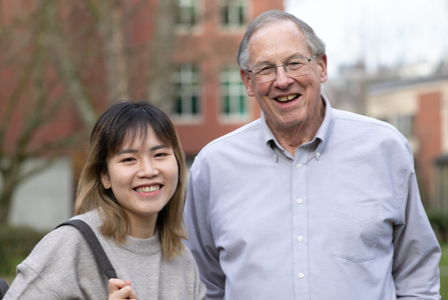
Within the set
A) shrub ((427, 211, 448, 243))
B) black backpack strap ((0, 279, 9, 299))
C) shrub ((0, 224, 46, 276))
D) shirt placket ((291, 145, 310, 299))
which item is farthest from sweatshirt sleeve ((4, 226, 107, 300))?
shrub ((427, 211, 448, 243))

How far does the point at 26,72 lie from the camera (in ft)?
36.8

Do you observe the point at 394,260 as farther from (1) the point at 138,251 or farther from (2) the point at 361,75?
(2) the point at 361,75

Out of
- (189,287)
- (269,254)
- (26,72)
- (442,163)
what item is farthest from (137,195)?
(442,163)

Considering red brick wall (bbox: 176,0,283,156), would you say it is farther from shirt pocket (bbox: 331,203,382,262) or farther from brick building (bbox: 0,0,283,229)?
shirt pocket (bbox: 331,203,382,262)

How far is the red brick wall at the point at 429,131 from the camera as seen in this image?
34.4 m

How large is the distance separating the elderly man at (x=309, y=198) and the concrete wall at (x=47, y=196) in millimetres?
17348

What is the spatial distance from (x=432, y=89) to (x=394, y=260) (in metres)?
34.0

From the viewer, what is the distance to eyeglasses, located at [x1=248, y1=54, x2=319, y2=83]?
293cm

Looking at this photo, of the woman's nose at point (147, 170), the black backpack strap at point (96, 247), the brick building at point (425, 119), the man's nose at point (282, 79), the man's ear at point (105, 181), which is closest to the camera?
the black backpack strap at point (96, 247)

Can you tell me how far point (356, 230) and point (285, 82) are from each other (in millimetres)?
792

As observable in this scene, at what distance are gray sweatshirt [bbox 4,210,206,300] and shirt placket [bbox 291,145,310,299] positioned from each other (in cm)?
48

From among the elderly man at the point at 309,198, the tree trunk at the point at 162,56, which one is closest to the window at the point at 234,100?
the tree trunk at the point at 162,56

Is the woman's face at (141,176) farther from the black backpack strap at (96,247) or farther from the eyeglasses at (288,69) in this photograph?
the eyeglasses at (288,69)

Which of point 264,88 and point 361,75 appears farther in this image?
point 361,75
